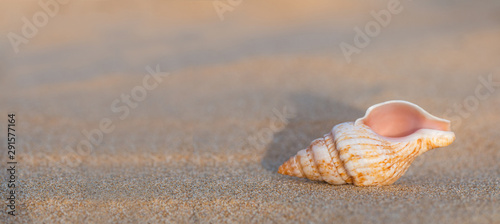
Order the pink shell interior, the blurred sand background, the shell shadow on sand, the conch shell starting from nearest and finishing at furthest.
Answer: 1. the blurred sand background
2. the conch shell
3. the pink shell interior
4. the shell shadow on sand

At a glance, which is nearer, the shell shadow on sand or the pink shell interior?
the pink shell interior

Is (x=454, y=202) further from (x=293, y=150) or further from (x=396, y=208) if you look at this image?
(x=293, y=150)

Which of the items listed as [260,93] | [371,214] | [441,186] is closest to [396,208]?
[371,214]

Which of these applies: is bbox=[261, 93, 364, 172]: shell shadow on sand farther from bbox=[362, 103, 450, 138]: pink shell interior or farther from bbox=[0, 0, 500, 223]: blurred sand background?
bbox=[362, 103, 450, 138]: pink shell interior

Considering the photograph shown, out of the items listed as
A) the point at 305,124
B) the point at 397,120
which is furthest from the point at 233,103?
the point at 397,120

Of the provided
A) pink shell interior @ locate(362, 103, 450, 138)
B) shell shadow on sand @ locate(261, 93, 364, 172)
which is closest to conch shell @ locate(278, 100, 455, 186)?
pink shell interior @ locate(362, 103, 450, 138)

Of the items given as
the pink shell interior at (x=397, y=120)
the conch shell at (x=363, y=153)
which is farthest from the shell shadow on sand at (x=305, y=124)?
the pink shell interior at (x=397, y=120)

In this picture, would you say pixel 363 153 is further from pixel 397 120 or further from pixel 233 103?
pixel 233 103
